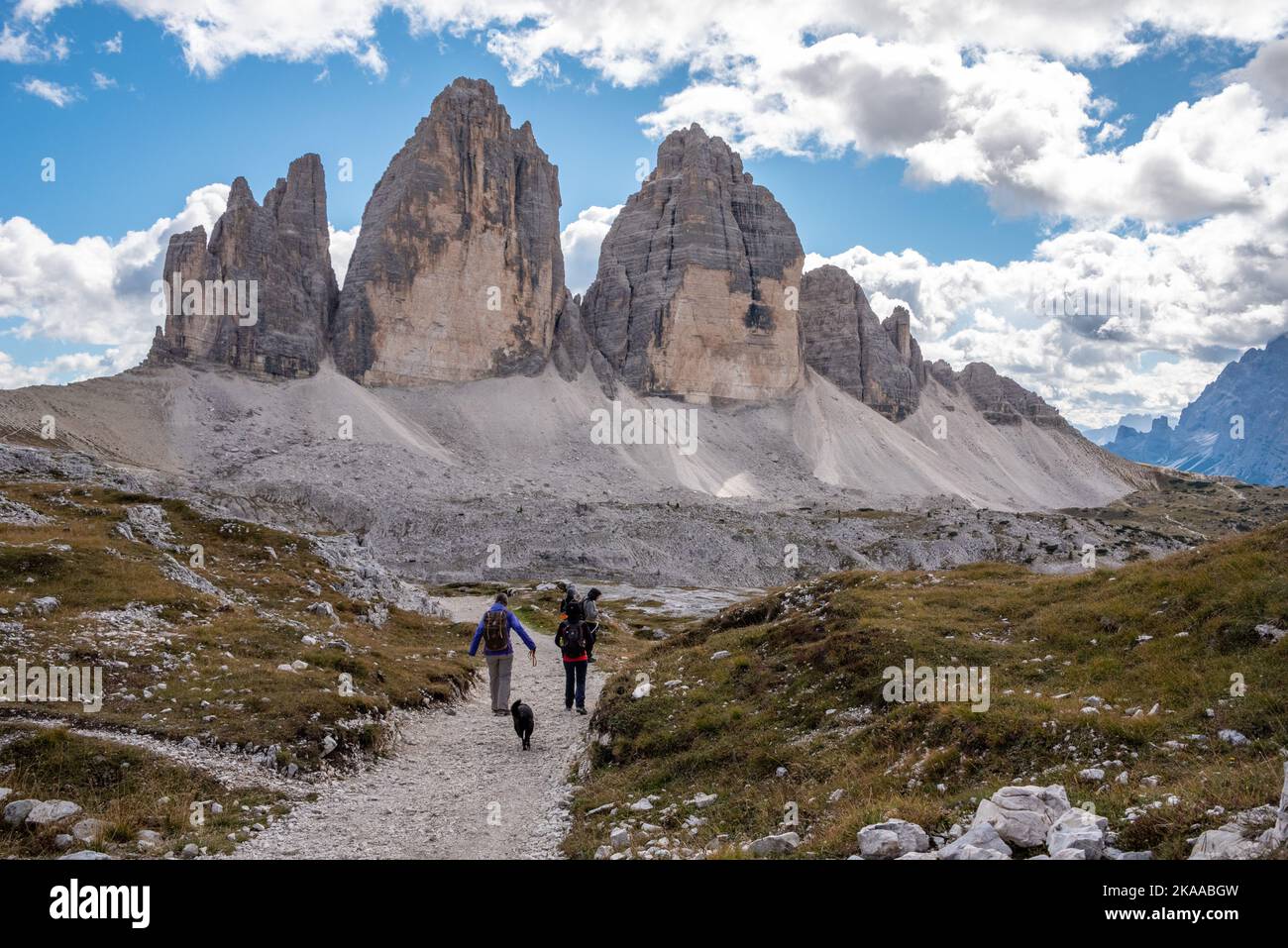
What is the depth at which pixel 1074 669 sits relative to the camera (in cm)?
1444

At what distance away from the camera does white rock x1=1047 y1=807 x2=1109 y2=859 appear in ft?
23.6

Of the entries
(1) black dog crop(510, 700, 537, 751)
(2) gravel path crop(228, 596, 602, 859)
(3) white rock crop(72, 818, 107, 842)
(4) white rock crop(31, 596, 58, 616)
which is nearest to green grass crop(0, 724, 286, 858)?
(3) white rock crop(72, 818, 107, 842)

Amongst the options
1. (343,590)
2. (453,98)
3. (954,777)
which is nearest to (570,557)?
(343,590)

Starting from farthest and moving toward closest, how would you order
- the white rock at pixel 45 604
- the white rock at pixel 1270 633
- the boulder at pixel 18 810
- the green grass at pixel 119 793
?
the white rock at pixel 45 604
the white rock at pixel 1270 633
the green grass at pixel 119 793
the boulder at pixel 18 810

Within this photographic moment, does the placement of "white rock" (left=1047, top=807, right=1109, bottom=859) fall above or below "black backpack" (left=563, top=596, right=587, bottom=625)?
below

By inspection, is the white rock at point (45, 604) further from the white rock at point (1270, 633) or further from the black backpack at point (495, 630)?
the white rock at point (1270, 633)

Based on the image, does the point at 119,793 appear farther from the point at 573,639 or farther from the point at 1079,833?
the point at 1079,833

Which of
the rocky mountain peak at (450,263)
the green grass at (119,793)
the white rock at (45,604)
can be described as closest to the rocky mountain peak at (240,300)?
the rocky mountain peak at (450,263)

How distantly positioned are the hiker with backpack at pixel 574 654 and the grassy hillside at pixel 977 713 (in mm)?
1395

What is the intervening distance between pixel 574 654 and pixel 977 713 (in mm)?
12029

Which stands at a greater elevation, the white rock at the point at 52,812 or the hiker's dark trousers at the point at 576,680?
the white rock at the point at 52,812

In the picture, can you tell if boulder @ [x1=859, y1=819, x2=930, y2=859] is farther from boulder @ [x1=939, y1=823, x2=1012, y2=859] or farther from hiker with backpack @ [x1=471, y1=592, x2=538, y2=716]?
hiker with backpack @ [x1=471, y1=592, x2=538, y2=716]

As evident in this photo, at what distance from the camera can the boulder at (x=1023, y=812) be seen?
26.0 ft

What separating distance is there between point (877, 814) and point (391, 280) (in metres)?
177
